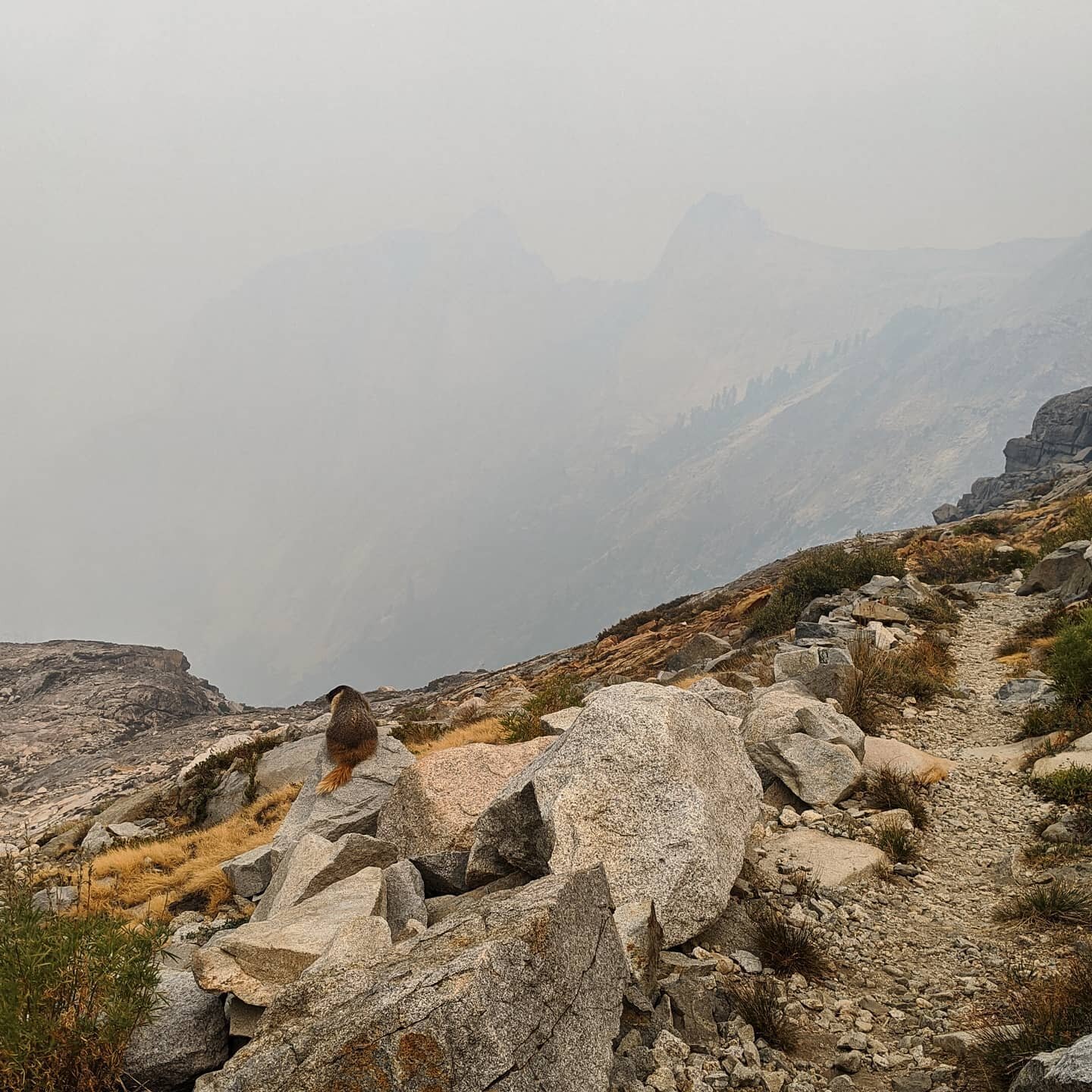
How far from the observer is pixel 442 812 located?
24.6 ft

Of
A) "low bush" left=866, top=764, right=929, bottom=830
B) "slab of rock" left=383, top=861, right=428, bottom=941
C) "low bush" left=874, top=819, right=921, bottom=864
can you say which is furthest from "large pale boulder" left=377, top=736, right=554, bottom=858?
"low bush" left=866, top=764, right=929, bottom=830

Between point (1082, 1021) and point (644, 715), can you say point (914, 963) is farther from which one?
point (644, 715)

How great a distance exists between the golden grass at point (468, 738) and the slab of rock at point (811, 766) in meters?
5.99

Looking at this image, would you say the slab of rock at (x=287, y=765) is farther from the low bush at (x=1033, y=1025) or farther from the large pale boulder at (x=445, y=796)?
the low bush at (x=1033, y=1025)

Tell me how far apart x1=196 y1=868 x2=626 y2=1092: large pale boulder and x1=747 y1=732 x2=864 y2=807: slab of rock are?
186 inches

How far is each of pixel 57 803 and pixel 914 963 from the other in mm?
31001

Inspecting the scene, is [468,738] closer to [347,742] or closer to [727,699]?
[347,742]

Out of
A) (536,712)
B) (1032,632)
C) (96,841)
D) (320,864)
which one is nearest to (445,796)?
(320,864)

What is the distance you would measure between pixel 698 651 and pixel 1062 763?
1305cm

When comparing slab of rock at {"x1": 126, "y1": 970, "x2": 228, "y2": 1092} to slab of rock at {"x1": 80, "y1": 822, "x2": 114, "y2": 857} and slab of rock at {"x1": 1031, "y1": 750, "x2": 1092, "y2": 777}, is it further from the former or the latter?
Result: slab of rock at {"x1": 80, "y1": 822, "x2": 114, "y2": 857}

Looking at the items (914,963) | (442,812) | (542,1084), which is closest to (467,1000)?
(542,1084)

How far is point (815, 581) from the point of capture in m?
22.3

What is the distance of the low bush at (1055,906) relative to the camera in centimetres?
506

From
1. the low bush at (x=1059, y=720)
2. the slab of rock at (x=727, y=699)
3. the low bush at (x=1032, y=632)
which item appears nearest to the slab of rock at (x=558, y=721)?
the slab of rock at (x=727, y=699)
